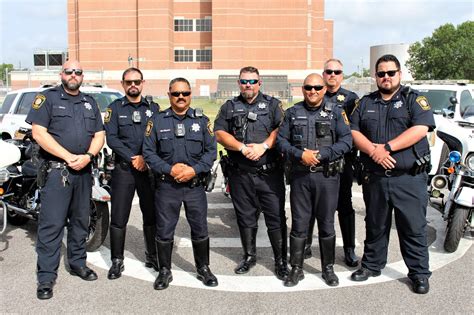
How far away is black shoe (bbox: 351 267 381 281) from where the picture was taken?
15.1 ft

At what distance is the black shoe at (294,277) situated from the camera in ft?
14.8

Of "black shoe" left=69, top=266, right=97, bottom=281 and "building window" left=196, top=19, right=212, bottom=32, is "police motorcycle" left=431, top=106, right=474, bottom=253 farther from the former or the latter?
"building window" left=196, top=19, right=212, bottom=32

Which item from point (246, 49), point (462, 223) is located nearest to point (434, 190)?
point (462, 223)

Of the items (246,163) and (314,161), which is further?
(246,163)

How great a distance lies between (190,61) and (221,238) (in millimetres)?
64592

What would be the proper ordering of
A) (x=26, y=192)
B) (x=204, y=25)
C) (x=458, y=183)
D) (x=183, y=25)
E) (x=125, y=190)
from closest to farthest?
1. (x=125, y=190)
2. (x=458, y=183)
3. (x=26, y=192)
4. (x=204, y=25)
5. (x=183, y=25)

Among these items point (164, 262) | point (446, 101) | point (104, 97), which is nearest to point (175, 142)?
point (164, 262)

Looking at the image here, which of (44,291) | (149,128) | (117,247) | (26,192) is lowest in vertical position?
(44,291)

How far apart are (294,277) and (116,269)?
1.77 meters

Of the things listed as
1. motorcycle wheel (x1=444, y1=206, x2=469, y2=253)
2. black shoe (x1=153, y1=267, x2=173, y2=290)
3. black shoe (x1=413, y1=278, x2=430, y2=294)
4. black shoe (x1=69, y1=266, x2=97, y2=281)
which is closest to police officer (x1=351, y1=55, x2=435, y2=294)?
black shoe (x1=413, y1=278, x2=430, y2=294)

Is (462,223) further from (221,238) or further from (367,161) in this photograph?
(221,238)

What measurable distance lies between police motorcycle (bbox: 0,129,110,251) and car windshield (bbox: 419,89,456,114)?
708 centimetres

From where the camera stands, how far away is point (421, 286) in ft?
14.1

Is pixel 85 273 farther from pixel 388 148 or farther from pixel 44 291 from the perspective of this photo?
pixel 388 148
